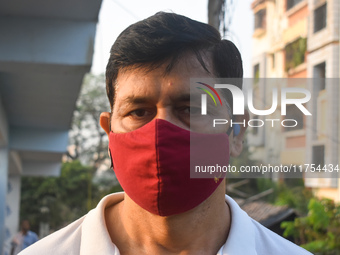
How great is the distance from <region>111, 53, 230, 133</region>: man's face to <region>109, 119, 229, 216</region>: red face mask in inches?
1.5

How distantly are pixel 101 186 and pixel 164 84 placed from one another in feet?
121

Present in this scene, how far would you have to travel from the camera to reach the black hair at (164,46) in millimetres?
2098

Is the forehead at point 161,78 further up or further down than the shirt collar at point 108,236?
further up

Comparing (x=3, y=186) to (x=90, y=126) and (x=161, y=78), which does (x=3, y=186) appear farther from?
(x=90, y=126)

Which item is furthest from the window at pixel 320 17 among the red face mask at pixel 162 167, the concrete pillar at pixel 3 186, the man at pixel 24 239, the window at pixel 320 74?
the red face mask at pixel 162 167

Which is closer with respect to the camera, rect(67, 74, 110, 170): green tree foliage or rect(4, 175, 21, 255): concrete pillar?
rect(4, 175, 21, 255): concrete pillar

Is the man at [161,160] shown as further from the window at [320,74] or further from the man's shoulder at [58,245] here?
the window at [320,74]

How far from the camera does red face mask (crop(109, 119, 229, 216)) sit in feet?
6.78

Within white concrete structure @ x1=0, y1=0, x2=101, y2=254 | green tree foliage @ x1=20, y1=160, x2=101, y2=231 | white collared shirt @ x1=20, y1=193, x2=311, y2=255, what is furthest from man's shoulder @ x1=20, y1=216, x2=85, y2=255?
green tree foliage @ x1=20, y1=160, x2=101, y2=231

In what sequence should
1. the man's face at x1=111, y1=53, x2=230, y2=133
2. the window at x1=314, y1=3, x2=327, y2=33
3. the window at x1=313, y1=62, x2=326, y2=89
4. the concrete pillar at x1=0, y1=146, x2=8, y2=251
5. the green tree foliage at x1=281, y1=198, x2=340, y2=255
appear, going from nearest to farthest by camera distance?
1. the man's face at x1=111, y1=53, x2=230, y2=133
2. the green tree foliage at x1=281, y1=198, x2=340, y2=255
3. the window at x1=313, y1=62, x2=326, y2=89
4. the window at x1=314, y1=3, x2=327, y2=33
5. the concrete pillar at x1=0, y1=146, x2=8, y2=251

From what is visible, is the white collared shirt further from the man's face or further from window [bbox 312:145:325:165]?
window [bbox 312:145:325:165]

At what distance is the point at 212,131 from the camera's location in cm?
220

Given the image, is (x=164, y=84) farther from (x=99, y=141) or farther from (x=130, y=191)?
(x=99, y=141)

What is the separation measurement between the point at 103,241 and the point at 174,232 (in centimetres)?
26
